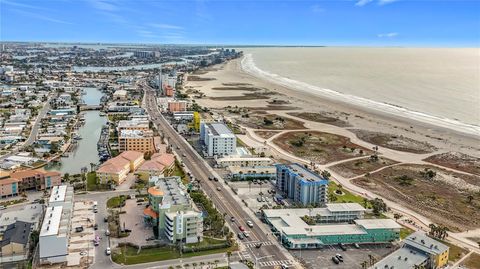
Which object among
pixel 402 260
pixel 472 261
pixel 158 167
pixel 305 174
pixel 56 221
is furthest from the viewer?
pixel 158 167

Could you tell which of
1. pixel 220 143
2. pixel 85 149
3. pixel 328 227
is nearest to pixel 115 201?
pixel 220 143

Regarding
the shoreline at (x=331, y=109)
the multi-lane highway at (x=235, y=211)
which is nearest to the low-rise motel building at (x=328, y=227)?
the multi-lane highway at (x=235, y=211)

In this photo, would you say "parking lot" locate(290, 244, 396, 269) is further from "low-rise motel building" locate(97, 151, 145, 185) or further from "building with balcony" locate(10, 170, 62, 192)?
"building with balcony" locate(10, 170, 62, 192)

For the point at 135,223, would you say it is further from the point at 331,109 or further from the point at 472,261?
the point at 331,109

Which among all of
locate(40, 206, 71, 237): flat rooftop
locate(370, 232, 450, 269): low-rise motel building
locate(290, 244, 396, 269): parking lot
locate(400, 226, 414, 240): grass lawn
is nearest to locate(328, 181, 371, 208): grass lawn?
locate(400, 226, 414, 240): grass lawn

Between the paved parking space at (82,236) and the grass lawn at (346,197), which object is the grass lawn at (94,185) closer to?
the paved parking space at (82,236)

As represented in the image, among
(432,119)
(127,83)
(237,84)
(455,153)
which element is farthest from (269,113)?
(127,83)
